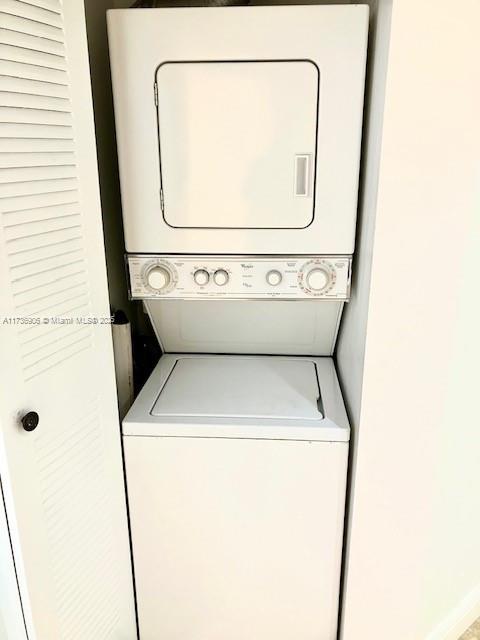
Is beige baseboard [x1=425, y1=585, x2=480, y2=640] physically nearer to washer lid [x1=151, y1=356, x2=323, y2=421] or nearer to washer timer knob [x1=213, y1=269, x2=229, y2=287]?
washer lid [x1=151, y1=356, x2=323, y2=421]

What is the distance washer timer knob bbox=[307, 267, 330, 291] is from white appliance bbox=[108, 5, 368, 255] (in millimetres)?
58

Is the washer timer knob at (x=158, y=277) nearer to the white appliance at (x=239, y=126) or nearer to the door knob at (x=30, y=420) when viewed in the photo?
the white appliance at (x=239, y=126)

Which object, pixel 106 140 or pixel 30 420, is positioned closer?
pixel 30 420

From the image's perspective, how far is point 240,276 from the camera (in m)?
1.53

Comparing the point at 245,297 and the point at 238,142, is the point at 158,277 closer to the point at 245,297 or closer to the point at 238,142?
the point at 245,297

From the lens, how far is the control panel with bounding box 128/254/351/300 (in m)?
1.50

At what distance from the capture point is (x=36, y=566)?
1.23 metres

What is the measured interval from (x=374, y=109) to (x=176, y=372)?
1.06 metres

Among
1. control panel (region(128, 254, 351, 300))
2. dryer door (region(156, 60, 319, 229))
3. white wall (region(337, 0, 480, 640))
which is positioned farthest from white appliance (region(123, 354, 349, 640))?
dryer door (region(156, 60, 319, 229))

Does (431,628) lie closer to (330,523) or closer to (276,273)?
(330,523)

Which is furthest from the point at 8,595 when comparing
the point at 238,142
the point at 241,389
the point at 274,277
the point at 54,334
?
the point at 238,142

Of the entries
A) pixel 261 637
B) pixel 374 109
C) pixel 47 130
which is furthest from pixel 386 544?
pixel 47 130

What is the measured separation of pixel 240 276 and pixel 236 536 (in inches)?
32.7

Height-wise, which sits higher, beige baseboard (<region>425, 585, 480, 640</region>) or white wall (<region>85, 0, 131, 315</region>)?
white wall (<region>85, 0, 131, 315</region>)
